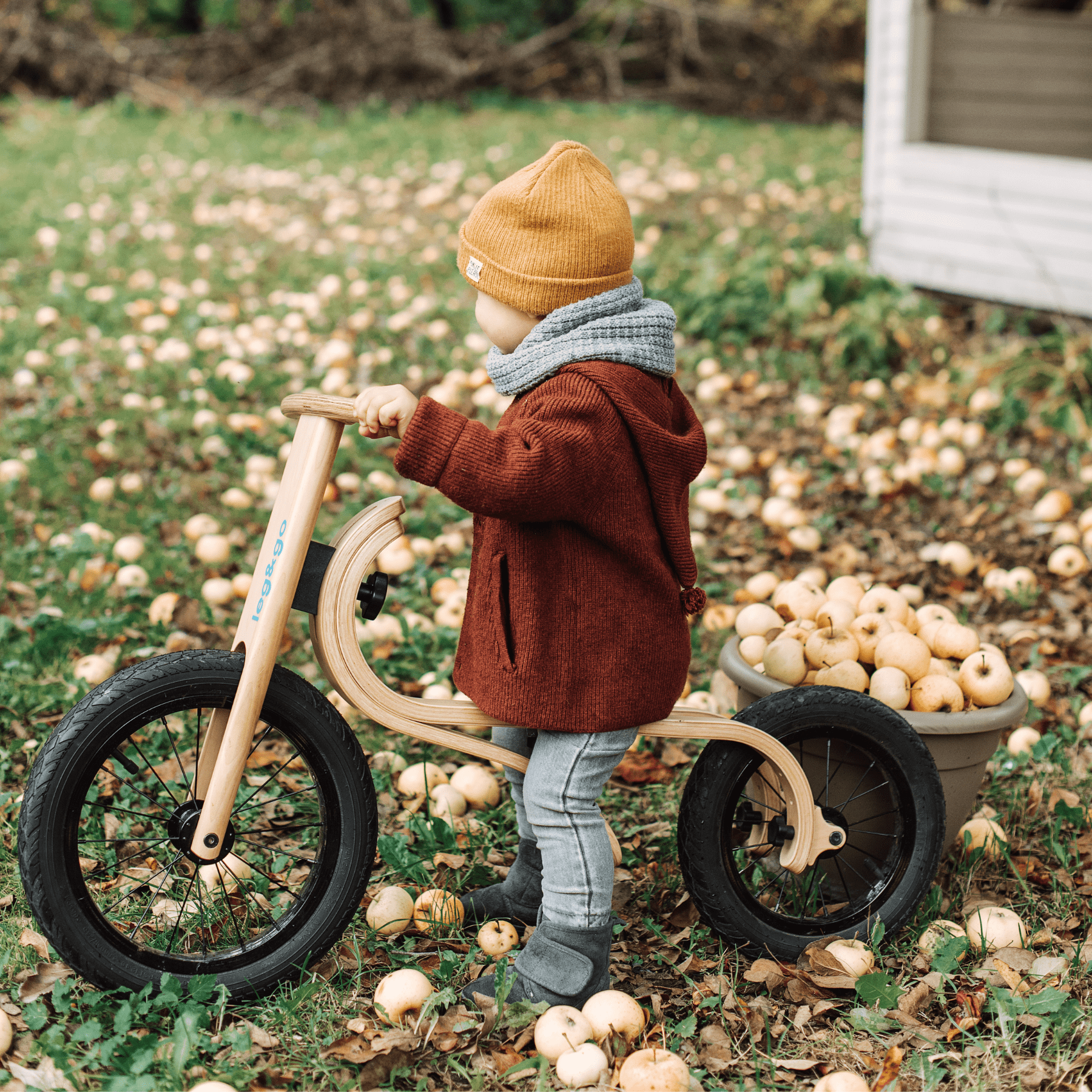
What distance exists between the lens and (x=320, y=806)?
7.27 ft

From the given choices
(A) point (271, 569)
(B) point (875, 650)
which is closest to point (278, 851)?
(A) point (271, 569)

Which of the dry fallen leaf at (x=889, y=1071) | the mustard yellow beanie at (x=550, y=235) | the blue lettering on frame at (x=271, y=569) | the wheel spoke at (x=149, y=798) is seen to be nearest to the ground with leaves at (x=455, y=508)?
the dry fallen leaf at (x=889, y=1071)

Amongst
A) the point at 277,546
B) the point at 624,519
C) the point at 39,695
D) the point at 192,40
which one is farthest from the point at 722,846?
the point at 192,40

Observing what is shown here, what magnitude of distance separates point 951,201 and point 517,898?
219 inches

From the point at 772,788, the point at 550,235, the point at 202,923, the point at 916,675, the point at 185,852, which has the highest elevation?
the point at 550,235

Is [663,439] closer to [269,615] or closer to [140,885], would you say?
[269,615]

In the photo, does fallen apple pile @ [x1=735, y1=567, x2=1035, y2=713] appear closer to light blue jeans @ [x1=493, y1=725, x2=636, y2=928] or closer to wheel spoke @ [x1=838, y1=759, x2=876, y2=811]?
wheel spoke @ [x1=838, y1=759, x2=876, y2=811]

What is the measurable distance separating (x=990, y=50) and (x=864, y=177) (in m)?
1.88

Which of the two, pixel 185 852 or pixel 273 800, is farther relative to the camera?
pixel 273 800

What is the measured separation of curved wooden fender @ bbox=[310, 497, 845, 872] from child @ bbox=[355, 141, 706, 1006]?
7cm

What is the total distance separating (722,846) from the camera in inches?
90.2

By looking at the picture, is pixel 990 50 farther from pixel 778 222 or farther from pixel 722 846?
pixel 722 846

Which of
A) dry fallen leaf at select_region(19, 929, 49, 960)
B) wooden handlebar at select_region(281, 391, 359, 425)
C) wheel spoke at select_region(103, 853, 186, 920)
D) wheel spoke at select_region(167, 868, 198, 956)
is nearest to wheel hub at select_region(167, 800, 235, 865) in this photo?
wheel spoke at select_region(167, 868, 198, 956)

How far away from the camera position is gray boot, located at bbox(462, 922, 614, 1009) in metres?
2.11
